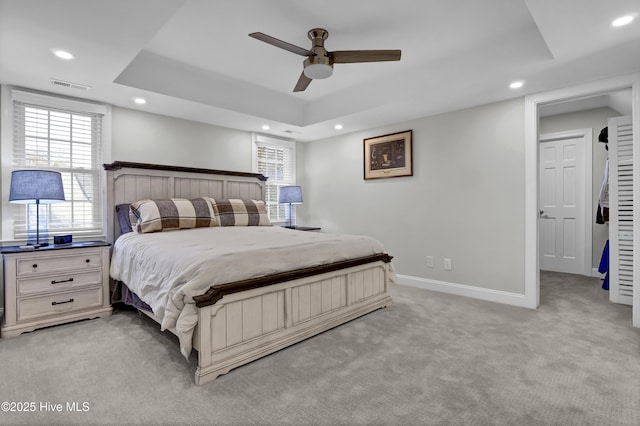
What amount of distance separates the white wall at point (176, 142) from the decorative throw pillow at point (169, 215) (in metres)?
0.73

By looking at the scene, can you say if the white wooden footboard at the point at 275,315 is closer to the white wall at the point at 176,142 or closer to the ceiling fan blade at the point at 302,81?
the ceiling fan blade at the point at 302,81

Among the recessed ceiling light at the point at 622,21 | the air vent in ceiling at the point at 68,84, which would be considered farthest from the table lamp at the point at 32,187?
the recessed ceiling light at the point at 622,21

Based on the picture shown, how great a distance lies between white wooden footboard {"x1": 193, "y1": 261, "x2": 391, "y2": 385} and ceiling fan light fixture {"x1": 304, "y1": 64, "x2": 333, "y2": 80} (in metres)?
1.66

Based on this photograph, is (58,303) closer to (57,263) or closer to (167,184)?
(57,263)

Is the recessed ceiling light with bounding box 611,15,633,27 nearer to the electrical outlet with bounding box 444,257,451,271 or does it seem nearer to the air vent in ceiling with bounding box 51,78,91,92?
the electrical outlet with bounding box 444,257,451,271

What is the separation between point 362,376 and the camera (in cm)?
193

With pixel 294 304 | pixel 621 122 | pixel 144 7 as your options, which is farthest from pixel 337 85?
pixel 621 122

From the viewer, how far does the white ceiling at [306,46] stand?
208cm

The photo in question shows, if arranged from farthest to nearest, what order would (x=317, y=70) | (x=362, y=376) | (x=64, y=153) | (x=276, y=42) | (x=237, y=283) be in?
(x=64, y=153)
(x=317, y=70)
(x=276, y=42)
(x=237, y=283)
(x=362, y=376)

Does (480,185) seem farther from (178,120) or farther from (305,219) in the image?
(178,120)

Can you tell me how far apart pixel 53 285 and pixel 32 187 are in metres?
0.86

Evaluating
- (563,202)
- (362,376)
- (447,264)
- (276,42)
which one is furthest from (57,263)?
(563,202)

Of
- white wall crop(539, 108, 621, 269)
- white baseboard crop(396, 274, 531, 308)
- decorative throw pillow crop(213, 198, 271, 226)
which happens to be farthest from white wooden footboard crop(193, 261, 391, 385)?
white wall crop(539, 108, 621, 269)

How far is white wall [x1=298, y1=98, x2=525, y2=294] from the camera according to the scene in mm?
3455
